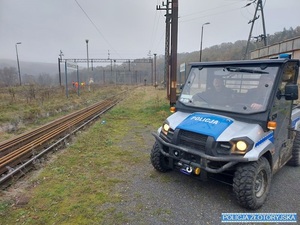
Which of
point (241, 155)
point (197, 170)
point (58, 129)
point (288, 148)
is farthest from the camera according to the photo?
point (58, 129)

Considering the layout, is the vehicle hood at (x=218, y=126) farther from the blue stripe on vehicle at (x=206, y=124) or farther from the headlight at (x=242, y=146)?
the headlight at (x=242, y=146)

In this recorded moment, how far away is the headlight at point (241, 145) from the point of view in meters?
3.20

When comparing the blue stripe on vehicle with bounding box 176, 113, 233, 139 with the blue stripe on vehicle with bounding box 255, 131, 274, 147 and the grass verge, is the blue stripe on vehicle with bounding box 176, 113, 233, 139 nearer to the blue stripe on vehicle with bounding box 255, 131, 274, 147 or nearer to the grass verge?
the blue stripe on vehicle with bounding box 255, 131, 274, 147

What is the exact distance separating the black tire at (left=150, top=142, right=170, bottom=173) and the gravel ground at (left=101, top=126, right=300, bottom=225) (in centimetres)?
22

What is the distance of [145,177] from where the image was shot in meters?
4.70

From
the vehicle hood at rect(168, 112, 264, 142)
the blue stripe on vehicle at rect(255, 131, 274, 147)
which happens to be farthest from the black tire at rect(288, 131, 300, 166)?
the vehicle hood at rect(168, 112, 264, 142)

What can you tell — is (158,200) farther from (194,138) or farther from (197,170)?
(194,138)

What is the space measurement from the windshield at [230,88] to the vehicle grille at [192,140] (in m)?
0.81

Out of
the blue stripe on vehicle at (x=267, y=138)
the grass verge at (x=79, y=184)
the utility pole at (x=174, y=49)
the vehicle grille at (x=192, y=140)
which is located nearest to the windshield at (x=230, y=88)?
the blue stripe on vehicle at (x=267, y=138)

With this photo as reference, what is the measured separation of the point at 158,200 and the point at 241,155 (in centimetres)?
162

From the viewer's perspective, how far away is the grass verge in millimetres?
3324

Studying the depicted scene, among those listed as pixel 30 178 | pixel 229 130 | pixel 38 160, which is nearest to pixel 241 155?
pixel 229 130

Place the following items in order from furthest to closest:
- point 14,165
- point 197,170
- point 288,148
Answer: point 14,165 → point 288,148 → point 197,170

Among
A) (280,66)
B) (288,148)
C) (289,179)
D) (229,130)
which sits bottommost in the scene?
(289,179)
